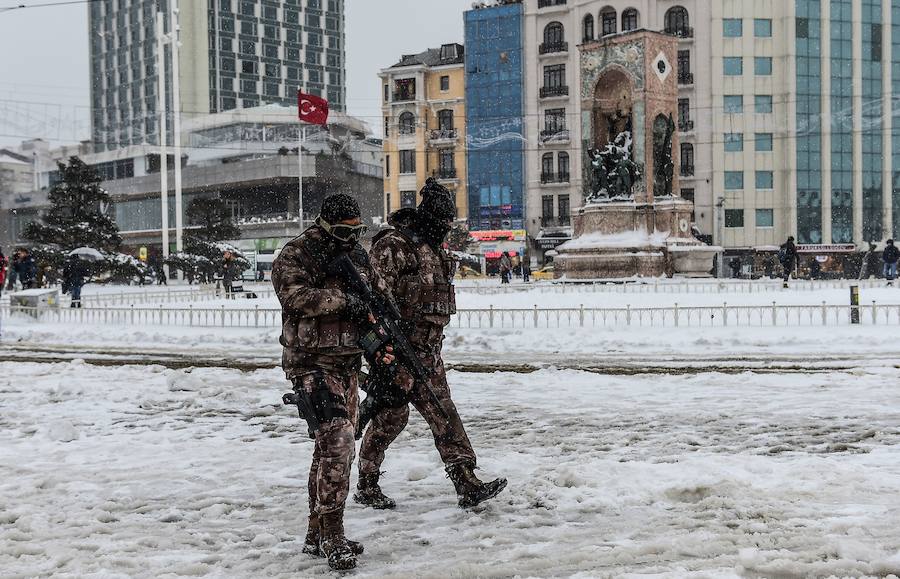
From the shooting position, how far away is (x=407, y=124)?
59781 mm

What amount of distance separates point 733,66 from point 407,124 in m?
21.1

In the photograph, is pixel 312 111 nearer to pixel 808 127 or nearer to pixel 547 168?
pixel 547 168

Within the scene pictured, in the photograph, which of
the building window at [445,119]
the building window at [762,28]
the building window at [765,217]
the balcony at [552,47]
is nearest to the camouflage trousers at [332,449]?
the building window at [765,217]

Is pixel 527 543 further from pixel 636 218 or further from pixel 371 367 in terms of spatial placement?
pixel 636 218

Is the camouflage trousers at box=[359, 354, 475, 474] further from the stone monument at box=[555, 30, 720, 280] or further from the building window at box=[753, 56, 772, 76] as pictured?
the building window at box=[753, 56, 772, 76]

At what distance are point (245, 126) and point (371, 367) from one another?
76.2m

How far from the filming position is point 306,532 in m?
4.77

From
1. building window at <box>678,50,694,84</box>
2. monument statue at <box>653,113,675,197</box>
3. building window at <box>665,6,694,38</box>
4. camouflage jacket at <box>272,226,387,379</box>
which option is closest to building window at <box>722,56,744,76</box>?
building window at <box>678,50,694,84</box>

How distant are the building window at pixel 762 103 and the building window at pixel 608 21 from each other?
9651 mm

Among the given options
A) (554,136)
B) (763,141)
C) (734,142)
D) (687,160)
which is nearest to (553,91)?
(554,136)

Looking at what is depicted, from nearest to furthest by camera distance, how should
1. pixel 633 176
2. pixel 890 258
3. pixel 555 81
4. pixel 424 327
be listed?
pixel 424 327
pixel 890 258
pixel 633 176
pixel 555 81

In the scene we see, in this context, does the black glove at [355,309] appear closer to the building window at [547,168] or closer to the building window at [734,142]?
the building window at [547,168]

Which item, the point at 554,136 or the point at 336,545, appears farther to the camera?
the point at 554,136

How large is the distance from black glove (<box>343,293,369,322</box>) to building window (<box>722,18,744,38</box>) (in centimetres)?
5444
